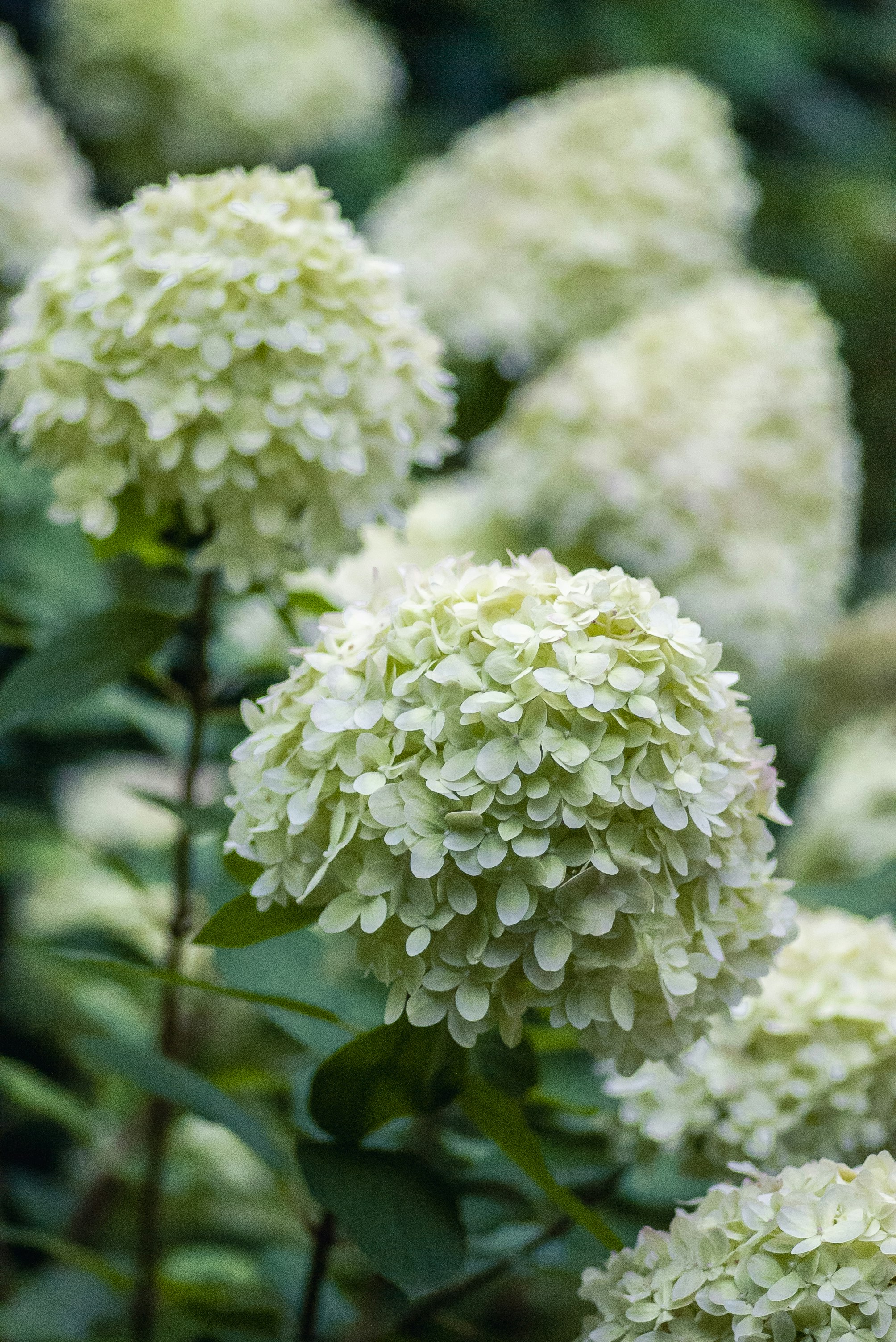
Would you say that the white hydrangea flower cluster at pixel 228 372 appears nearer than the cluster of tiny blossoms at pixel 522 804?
No

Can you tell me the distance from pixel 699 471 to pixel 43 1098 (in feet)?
2.38

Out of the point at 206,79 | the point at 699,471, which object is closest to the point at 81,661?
the point at 699,471

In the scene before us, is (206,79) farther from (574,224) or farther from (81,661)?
(81,661)

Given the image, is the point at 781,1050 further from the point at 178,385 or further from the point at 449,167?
the point at 449,167

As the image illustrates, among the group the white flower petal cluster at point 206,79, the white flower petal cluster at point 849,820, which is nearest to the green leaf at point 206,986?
the white flower petal cluster at point 849,820

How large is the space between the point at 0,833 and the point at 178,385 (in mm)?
360

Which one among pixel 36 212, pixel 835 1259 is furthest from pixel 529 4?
pixel 835 1259

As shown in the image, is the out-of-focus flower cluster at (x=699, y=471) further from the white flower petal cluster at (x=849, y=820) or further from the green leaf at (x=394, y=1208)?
the green leaf at (x=394, y=1208)

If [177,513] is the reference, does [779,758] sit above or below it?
below

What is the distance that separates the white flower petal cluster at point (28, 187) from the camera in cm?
123

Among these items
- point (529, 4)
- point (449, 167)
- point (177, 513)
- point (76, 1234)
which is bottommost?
point (76, 1234)

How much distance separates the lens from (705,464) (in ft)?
3.94

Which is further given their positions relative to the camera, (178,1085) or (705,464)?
(705,464)

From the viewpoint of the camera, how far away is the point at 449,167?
61.0 inches
